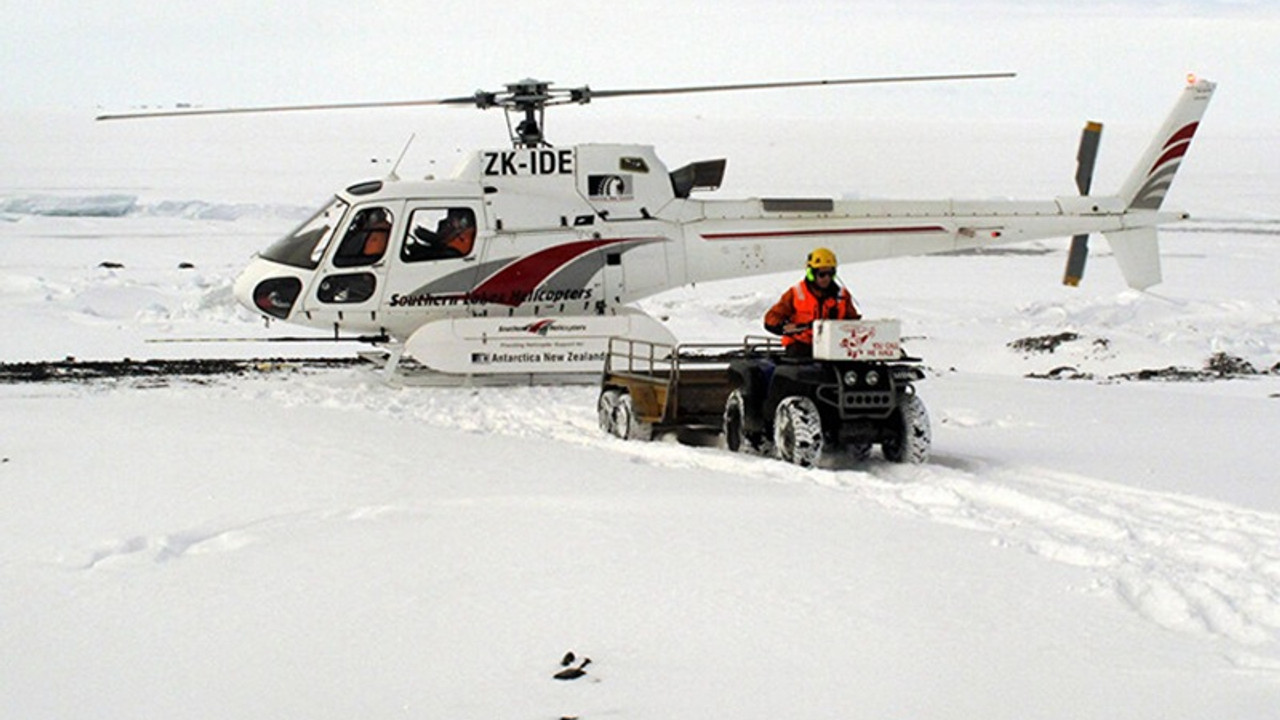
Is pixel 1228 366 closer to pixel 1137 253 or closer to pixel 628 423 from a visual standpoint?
pixel 1137 253

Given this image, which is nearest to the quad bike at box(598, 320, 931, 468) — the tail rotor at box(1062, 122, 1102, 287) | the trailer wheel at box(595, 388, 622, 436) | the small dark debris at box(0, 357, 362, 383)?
the trailer wheel at box(595, 388, 622, 436)

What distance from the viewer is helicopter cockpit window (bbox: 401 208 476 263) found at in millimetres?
13109

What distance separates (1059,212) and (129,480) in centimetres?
904

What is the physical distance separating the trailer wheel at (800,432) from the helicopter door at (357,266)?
211 inches

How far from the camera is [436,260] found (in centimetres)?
1312

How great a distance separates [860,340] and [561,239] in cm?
524

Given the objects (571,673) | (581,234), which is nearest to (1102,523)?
(571,673)

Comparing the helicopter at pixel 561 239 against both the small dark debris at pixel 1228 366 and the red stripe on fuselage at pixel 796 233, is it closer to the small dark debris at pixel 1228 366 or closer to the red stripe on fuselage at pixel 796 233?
the red stripe on fuselage at pixel 796 233

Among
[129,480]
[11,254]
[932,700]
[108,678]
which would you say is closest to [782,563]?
[932,700]

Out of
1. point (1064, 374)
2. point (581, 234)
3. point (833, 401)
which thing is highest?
point (581, 234)

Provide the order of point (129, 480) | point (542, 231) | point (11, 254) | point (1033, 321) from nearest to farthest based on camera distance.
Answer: point (129, 480) → point (542, 231) → point (1033, 321) → point (11, 254)

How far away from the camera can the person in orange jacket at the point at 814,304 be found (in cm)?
919

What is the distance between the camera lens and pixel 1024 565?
6.20 m

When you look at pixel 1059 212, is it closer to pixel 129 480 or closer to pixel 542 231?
pixel 542 231
